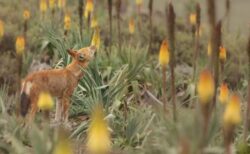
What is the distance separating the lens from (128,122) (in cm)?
573

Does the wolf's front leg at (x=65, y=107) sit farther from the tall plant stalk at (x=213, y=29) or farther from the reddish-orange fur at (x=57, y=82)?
the tall plant stalk at (x=213, y=29)

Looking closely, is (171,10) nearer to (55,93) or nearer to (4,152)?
(4,152)

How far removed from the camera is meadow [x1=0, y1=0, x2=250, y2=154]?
334 centimetres

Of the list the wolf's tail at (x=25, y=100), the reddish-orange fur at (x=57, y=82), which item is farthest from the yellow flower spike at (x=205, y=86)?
the wolf's tail at (x=25, y=100)

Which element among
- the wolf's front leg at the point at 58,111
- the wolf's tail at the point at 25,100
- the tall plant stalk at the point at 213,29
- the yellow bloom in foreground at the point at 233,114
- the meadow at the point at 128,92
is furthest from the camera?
the wolf's front leg at the point at 58,111

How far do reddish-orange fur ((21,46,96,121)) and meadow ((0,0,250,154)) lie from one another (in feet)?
0.26

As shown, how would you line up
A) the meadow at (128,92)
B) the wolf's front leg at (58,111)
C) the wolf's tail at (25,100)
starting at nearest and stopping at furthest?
the meadow at (128,92), the wolf's tail at (25,100), the wolf's front leg at (58,111)

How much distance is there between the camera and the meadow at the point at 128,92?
334cm

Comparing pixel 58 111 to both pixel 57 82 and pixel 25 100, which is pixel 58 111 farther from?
pixel 25 100

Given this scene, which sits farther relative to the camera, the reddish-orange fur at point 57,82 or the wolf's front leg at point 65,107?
the wolf's front leg at point 65,107

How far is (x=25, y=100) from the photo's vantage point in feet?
18.5

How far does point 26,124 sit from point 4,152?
0.87 meters

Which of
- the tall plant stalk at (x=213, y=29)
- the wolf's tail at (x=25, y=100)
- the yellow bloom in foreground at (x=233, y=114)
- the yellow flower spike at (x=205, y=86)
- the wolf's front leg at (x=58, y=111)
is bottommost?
the wolf's front leg at (x=58, y=111)

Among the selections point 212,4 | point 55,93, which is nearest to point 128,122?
point 55,93
